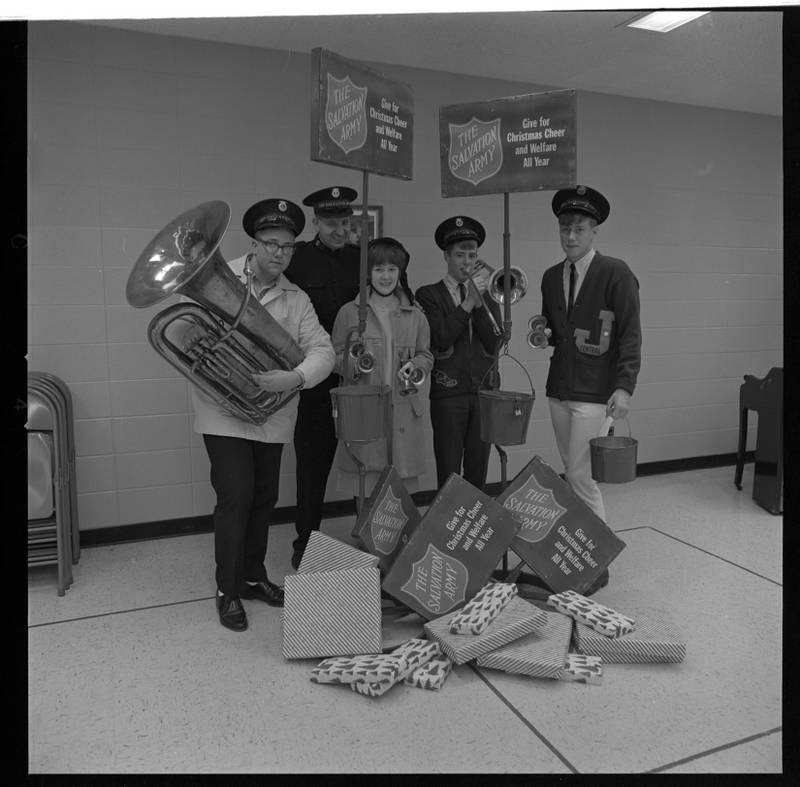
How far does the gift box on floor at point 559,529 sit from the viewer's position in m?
3.00

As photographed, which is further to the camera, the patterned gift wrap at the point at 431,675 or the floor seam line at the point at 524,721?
the patterned gift wrap at the point at 431,675

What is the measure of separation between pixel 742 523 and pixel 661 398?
4.00 ft

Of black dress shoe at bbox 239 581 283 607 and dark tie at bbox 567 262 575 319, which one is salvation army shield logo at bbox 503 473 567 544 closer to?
dark tie at bbox 567 262 575 319

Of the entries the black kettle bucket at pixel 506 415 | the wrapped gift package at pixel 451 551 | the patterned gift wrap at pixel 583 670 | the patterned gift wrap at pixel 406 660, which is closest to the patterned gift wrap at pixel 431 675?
the patterned gift wrap at pixel 406 660

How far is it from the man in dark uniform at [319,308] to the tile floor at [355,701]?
25.5 inches

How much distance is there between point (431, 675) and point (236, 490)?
1.06 meters

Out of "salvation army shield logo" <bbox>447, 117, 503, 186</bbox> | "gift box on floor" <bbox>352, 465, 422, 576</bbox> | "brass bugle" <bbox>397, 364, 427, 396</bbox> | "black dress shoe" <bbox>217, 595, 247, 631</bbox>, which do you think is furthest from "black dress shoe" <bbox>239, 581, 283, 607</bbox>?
"salvation army shield logo" <bbox>447, 117, 503, 186</bbox>

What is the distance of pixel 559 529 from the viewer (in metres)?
3.01

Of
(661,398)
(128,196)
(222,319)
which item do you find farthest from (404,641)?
(661,398)

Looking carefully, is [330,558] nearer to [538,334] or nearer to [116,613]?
[116,613]

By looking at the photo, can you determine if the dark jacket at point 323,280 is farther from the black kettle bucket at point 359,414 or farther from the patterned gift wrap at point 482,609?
the patterned gift wrap at point 482,609

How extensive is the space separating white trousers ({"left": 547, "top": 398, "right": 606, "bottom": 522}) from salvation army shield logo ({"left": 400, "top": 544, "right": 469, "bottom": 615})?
2.71ft

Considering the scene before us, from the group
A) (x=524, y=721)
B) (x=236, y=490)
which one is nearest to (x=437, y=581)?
(x=524, y=721)

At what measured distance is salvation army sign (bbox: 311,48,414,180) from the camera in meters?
2.60
